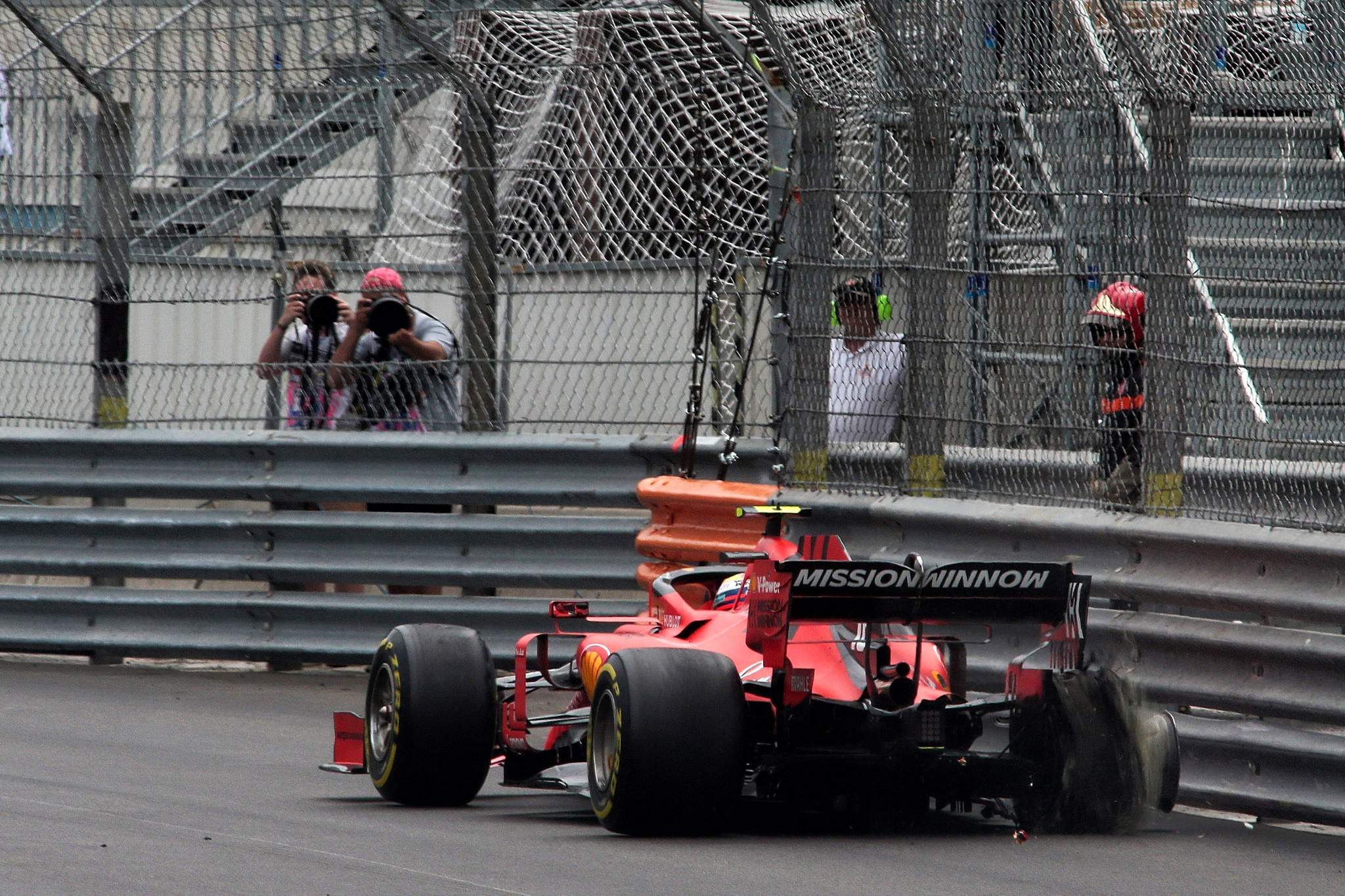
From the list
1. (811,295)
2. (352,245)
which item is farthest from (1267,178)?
(352,245)

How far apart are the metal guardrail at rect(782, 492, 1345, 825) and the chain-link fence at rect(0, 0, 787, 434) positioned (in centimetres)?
209

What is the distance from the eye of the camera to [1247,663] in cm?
647

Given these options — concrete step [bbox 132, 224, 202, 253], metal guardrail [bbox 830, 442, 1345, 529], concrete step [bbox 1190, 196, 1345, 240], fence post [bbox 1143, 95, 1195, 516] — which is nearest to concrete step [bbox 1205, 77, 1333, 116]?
fence post [bbox 1143, 95, 1195, 516]

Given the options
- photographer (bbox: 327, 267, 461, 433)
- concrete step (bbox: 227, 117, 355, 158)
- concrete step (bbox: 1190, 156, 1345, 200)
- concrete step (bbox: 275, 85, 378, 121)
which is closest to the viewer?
concrete step (bbox: 1190, 156, 1345, 200)

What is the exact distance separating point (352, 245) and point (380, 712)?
4618mm

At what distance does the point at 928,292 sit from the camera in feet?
26.6

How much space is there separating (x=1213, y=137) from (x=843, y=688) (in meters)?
3.59

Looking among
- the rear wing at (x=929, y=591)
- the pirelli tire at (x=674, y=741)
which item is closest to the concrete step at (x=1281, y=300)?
the rear wing at (x=929, y=591)

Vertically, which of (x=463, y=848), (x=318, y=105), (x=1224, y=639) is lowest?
(x=463, y=848)

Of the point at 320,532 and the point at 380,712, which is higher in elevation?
the point at 320,532

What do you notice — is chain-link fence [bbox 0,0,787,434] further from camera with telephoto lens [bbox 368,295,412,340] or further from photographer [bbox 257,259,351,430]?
camera with telephoto lens [bbox 368,295,412,340]

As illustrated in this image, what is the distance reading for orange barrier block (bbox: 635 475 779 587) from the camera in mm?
8562

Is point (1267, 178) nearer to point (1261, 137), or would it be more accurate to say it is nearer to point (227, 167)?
point (1261, 137)

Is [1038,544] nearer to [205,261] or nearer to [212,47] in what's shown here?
[205,261]
